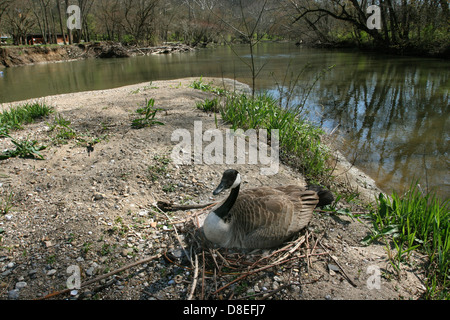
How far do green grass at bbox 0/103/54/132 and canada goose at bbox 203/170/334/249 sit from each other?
14.4 ft

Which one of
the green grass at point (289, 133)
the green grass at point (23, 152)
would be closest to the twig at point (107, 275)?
the green grass at point (23, 152)

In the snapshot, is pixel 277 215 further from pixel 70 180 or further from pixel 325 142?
pixel 325 142

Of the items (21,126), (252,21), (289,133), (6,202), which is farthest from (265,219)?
(252,21)

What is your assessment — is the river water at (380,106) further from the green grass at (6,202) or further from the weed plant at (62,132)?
the green grass at (6,202)

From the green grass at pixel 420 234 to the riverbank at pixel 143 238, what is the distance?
116mm

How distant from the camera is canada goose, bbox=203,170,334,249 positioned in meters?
2.94
